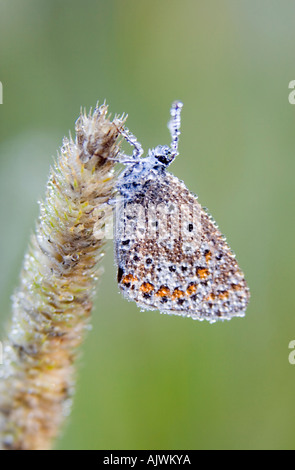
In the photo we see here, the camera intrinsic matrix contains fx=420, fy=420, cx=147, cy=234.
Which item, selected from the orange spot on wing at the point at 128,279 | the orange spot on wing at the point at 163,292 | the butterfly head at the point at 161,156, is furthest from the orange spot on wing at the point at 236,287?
the butterfly head at the point at 161,156

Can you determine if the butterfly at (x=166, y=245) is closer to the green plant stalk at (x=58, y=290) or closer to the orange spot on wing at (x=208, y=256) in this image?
the orange spot on wing at (x=208, y=256)

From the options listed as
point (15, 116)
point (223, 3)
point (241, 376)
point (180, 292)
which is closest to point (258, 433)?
point (241, 376)

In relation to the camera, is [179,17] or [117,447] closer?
[117,447]

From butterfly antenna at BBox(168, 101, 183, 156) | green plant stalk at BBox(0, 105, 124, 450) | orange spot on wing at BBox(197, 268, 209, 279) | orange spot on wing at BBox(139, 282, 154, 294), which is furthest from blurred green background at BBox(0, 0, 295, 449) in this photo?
butterfly antenna at BBox(168, 101, 183, 156)

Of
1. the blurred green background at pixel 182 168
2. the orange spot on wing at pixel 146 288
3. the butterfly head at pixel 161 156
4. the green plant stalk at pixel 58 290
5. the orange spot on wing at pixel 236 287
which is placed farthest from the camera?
the blurred green background at pixel 182 168

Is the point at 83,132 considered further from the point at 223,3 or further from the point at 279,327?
the point at 223,3

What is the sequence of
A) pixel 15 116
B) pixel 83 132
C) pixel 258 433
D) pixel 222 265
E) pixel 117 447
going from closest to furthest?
pixel 83 132 < pixel 222 265 < pixel 117 447 < pixel 258 433 < pixel 15 116
